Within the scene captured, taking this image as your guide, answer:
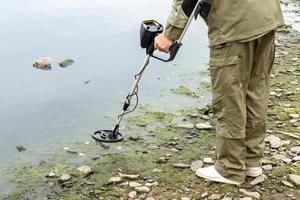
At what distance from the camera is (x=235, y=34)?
5.06 meters

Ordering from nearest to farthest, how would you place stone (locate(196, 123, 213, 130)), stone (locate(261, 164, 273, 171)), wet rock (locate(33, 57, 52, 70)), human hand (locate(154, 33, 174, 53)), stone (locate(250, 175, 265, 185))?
human hand (locate(154, 33, 174, 53)) → stone (locate(250, 175, 265, 185)) → stone (locate(261, 164, 273, 171)) → stone (locate(196, 123, 213, 130)) → wet rock (locate(33, 57, 52, 70))

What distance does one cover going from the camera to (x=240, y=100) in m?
5.33

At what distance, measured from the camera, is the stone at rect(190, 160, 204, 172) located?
623 centimetres

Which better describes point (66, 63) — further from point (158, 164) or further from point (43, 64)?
point (158, 164)

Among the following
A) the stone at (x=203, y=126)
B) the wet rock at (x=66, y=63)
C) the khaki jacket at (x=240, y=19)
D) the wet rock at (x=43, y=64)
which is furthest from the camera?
the wet rock at (x=66, y=63)

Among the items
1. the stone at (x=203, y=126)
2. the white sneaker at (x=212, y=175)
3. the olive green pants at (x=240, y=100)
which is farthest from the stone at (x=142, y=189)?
the stone at (x=203, y=126)

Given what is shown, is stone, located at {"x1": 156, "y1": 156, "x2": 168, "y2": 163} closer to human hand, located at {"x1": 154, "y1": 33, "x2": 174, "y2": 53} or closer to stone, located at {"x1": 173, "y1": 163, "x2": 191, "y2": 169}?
stone, located at {"x1": 173, "y1": 163, "x2": 191, "y2": 169}

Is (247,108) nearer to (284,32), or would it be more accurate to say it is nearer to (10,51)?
(10,51)

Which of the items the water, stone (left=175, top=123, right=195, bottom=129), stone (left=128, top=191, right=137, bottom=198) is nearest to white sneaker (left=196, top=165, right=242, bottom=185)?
stone (left=128, top=191, right=137, bottom=198)

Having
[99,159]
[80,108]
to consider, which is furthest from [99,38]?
[99,159]

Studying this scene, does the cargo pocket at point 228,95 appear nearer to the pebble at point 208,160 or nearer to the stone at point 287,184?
the stone at point 287,184

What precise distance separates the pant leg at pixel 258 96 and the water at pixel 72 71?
270cm

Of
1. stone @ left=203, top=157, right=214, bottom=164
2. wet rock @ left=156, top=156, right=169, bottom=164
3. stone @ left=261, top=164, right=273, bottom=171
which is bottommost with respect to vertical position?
wet rock @ left=156, top=156, right=169, bottom=164

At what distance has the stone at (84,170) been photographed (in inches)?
243
